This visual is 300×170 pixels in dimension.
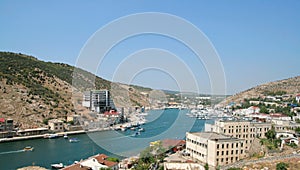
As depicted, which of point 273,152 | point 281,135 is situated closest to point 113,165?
point 273,152

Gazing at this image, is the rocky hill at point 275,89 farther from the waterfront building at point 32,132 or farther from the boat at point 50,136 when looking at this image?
the waterfront building at point 32,132

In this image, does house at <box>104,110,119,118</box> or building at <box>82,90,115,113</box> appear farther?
building at <box>82,90,115,113</box>

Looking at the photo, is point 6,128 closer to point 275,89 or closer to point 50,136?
point 50,136

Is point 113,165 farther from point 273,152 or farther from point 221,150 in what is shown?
point 273,152

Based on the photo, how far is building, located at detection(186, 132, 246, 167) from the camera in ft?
31.0

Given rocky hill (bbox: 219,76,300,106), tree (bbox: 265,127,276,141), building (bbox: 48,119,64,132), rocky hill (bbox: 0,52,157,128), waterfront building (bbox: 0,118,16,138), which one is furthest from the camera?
rocky hill (bbox: 219,76,300,106)

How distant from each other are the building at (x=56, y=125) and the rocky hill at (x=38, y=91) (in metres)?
0.99

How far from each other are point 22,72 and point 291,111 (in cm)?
2187

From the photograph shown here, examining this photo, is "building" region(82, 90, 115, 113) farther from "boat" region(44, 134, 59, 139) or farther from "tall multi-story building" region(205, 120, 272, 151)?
"tall multi-story building" region(205, 120, 272, 151)

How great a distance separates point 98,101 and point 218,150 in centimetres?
1782

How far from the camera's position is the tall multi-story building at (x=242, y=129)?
11.6m

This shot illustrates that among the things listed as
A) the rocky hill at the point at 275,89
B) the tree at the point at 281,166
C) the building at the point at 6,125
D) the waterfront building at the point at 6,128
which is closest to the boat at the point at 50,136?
the waterfront building at the point at 6,128

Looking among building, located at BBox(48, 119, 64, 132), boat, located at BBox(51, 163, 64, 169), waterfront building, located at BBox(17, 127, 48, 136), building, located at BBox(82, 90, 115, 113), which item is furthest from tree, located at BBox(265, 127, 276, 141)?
building, located at BBox(82, 90, 115, 113)

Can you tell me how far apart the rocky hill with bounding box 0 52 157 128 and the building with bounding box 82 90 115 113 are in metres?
0.54
